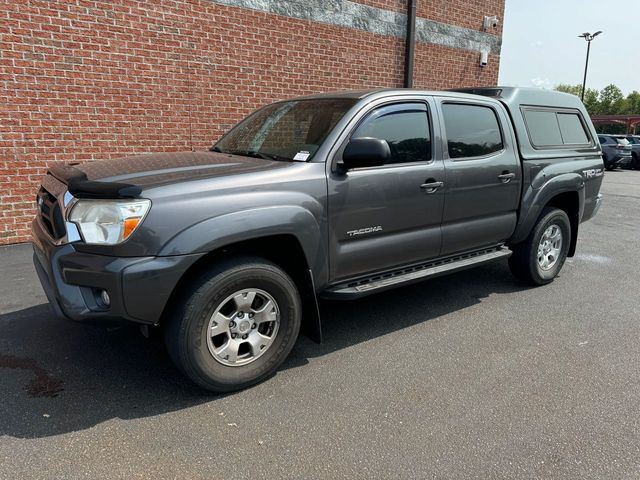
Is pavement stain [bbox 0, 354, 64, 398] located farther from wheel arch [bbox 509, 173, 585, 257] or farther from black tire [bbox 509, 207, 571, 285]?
black tire [bbox 509, 207, 571, 285]

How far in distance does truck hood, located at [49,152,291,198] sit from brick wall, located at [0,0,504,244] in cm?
325

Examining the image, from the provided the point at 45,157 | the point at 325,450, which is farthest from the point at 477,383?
the point at 45,157

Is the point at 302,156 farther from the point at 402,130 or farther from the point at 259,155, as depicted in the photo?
the point at 402,130

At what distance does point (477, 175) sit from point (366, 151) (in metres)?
1.46

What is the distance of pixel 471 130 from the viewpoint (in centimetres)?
426

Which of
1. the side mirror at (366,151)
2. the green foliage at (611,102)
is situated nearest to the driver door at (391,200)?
the side mirror at (366,151)

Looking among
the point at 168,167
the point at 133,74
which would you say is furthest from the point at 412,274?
the point at 133,74

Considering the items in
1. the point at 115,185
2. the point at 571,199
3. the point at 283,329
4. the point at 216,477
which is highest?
the point at 115,185

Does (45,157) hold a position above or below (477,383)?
above

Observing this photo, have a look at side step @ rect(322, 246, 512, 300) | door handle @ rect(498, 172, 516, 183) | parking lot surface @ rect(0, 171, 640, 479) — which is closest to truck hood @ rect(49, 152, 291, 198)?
side step @ rect(322, 246, 512, 300)

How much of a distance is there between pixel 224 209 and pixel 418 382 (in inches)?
65.8

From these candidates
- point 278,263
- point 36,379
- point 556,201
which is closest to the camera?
point 36,379

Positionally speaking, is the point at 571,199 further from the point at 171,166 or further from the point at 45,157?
the point at 45,157

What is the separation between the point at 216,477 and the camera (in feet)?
7.61
